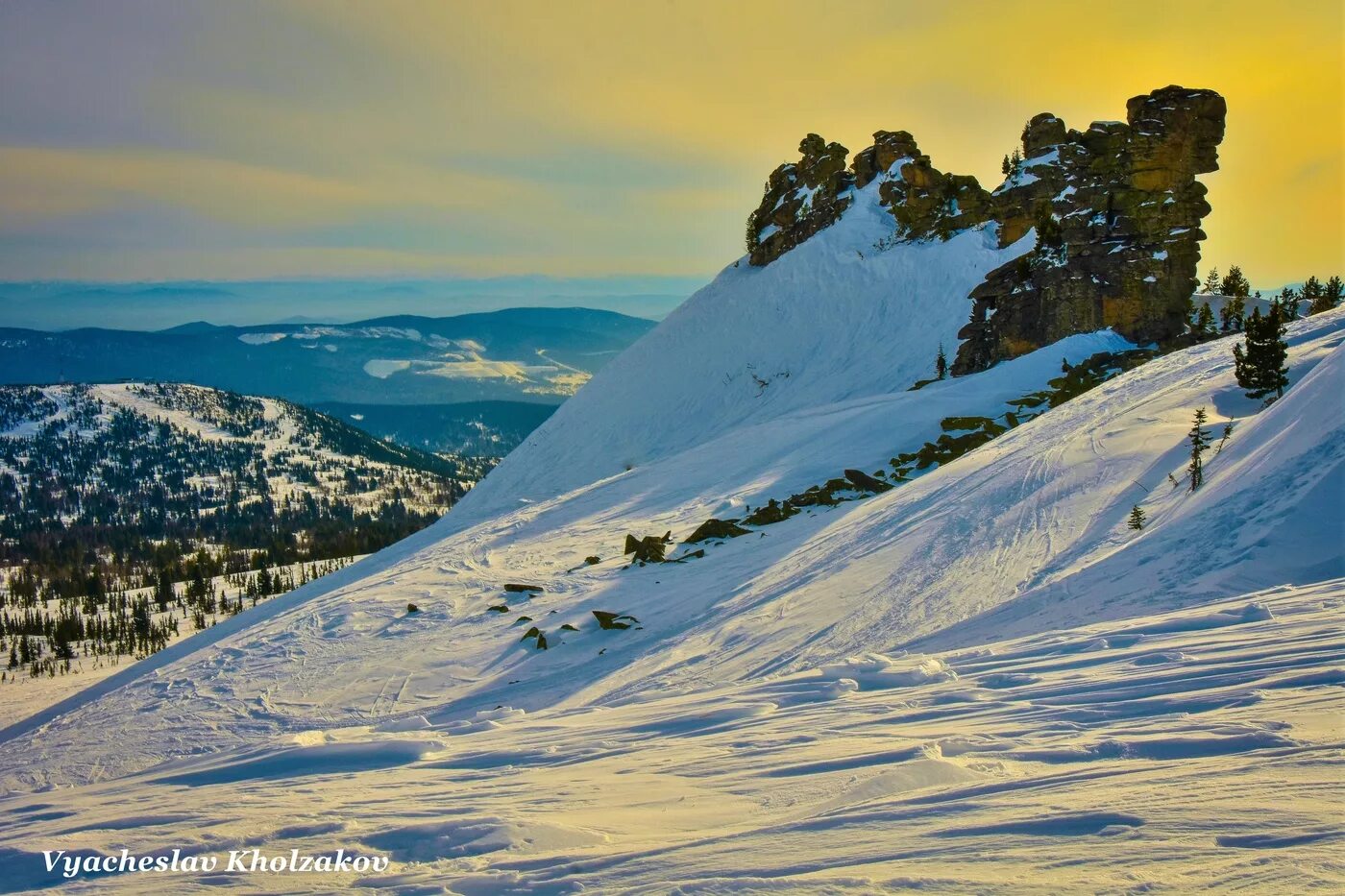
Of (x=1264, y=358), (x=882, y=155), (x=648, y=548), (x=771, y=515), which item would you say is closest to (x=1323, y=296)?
(x=1264, y=358)

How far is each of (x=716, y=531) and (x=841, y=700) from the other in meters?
15.4

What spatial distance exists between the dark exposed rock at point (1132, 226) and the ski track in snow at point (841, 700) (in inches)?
660

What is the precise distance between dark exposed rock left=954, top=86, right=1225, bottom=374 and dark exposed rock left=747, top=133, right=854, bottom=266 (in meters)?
28.0

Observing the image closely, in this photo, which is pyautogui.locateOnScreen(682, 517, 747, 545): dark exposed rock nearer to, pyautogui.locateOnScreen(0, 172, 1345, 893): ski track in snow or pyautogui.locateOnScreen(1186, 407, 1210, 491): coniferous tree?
pyautogui.locateOnScreen(0, 172, 1345, 893): ski track in snow

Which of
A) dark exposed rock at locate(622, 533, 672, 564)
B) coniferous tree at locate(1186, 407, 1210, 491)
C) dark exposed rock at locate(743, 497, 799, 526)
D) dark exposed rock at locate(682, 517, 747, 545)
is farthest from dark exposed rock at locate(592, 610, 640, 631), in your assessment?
coniferous tree at locate(1186, 407, 1210, 491)

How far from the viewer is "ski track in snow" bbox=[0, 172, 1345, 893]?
4.52 metres

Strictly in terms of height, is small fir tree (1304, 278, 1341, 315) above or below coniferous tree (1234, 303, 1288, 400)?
above

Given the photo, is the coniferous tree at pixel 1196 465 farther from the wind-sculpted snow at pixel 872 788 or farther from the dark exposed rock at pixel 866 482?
the dark exposed rock at pixel 866 482

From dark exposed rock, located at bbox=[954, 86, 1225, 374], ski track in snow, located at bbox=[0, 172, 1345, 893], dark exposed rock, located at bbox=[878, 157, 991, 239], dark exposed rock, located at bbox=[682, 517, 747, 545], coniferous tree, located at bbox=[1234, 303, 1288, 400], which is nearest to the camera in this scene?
ski track in snow, located at bbox=[0, 172, 1345, 893]

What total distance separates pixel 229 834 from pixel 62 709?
77.6ft

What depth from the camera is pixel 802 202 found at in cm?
6944

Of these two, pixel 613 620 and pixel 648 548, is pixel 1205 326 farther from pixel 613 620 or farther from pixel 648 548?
pixel 613 620

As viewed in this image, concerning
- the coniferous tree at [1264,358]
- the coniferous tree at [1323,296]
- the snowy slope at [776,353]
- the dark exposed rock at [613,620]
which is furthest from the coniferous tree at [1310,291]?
the dark exposed rock at [613,620]

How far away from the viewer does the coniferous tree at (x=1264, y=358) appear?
16234 millimetres
